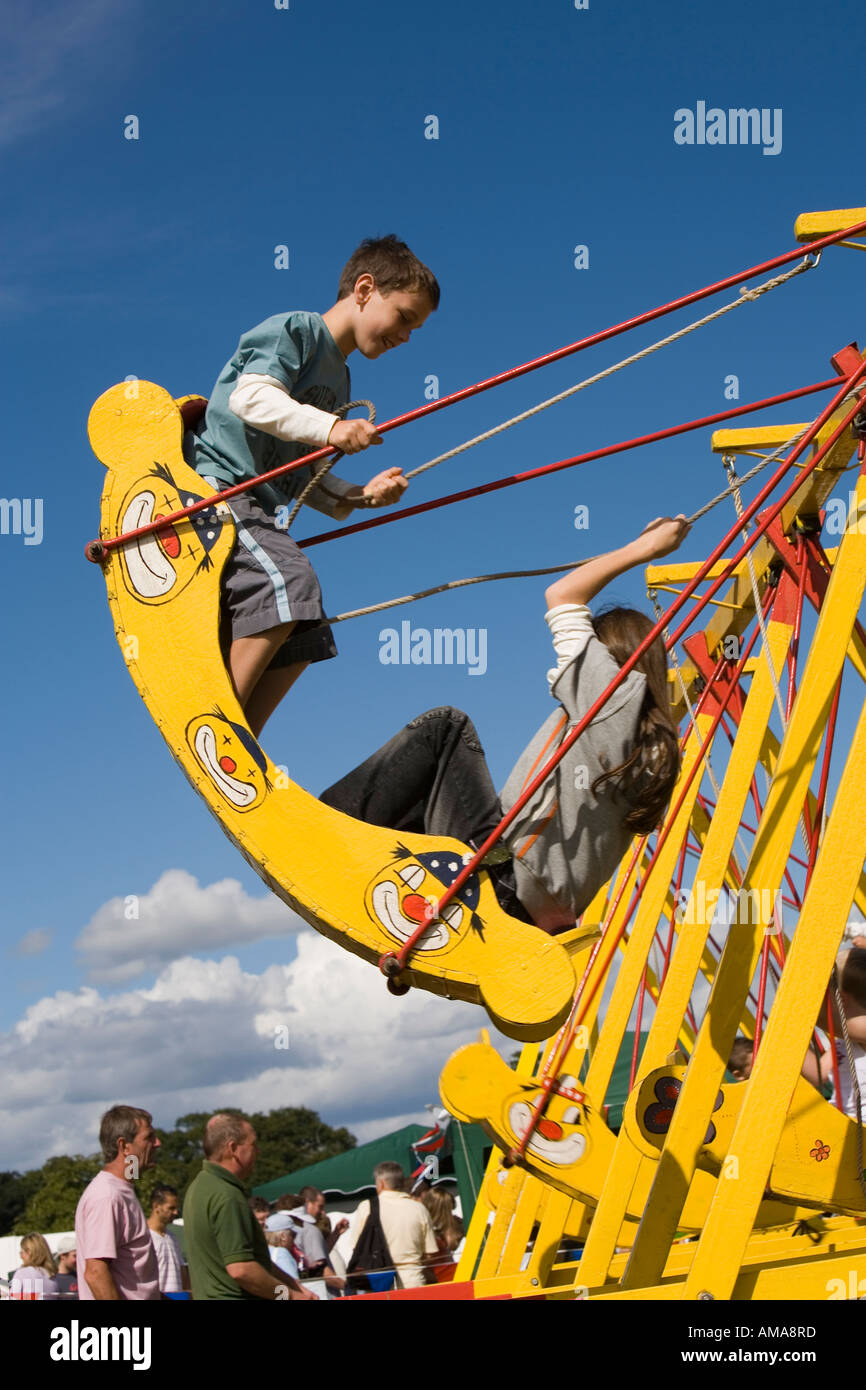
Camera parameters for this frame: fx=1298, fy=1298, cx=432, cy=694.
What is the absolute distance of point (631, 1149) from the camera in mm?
6473

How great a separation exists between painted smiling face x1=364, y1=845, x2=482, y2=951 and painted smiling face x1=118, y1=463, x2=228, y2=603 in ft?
3.23

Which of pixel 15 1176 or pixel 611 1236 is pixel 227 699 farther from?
pixel 15 1176

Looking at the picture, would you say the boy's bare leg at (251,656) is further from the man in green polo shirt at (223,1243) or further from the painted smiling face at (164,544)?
the man in green polo shirt at (223,1243)

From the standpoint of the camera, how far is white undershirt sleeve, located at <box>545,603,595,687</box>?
145 inches

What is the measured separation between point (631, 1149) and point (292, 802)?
3.87 meters

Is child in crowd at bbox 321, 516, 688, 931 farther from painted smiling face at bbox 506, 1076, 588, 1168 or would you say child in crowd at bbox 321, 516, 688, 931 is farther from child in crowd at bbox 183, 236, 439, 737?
painted smiling face at bbox 506, 1076, 588, 1168

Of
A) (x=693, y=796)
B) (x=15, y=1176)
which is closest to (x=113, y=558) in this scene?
(x=693, y=796)

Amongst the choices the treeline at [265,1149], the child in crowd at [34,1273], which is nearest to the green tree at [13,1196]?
the treeline at [265,1149]

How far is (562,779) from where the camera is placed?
11.7ft

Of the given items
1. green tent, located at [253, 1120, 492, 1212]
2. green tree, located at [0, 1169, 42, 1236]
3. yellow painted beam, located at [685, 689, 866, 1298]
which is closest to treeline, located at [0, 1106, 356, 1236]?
green tree, located at [0, 1169, 42, 1236]

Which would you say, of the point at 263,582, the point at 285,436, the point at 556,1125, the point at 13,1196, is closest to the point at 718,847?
the point at 556,1125

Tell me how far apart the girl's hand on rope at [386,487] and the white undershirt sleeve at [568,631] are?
1.85ft

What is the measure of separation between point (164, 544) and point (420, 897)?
4.01 ft
